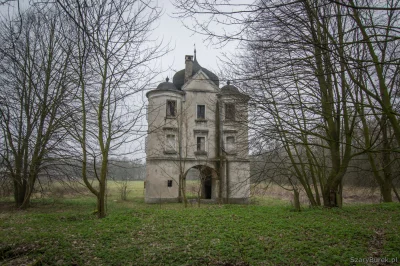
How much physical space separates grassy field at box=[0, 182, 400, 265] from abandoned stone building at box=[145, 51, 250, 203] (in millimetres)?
11456

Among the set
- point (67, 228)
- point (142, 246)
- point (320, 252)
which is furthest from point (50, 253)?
point (320, 252)

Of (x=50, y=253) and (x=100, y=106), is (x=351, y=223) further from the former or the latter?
(x=100, y=106)

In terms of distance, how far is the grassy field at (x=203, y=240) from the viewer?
17.0 ft

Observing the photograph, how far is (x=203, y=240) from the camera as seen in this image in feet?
20.8

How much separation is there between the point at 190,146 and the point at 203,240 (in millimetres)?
15067

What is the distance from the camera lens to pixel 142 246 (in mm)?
5949

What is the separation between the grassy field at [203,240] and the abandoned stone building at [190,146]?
11456 millimetres

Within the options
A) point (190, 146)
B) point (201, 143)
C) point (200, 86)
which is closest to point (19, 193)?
point (190, 146)

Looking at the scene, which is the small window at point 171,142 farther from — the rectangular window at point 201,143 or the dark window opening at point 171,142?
the rectangular window at point 201,143

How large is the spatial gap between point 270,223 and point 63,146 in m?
10.2

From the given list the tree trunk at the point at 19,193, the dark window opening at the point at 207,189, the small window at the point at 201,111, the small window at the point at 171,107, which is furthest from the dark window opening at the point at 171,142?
the tree trunk at the point at 19,193

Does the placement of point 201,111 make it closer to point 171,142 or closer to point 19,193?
point 171,142

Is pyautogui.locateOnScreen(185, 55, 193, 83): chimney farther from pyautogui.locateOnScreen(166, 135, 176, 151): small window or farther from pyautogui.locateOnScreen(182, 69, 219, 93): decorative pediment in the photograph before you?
pyautogui.locateOnScreen(166, 135, 176, 151): small window

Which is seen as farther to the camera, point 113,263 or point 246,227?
point 246,227
